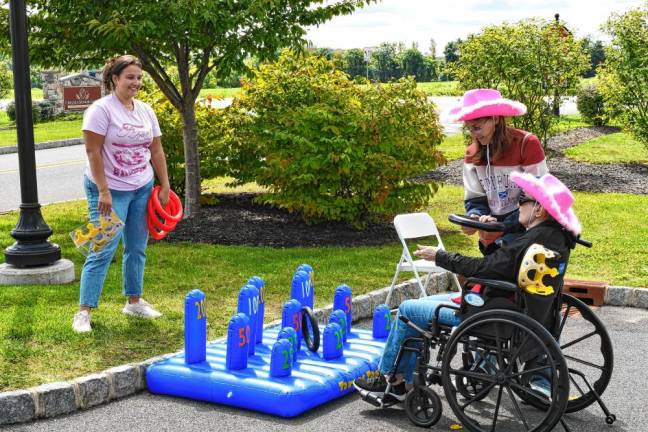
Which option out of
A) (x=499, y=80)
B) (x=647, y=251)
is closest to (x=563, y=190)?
(x=647, y=251)

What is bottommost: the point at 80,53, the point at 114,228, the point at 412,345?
the point at 412,345

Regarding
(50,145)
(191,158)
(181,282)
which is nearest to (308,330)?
(181,282)

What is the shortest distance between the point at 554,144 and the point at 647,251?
1095 cm

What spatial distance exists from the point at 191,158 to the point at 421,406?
6.97 metres

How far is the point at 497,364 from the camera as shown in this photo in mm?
5176

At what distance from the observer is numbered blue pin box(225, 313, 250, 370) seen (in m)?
5.55

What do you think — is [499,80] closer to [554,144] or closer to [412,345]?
[554,144]

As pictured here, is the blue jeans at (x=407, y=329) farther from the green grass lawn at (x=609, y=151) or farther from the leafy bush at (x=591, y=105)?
the leafy bush at (x=591, y=105)

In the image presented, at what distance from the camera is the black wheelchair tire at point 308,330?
5.89 metres

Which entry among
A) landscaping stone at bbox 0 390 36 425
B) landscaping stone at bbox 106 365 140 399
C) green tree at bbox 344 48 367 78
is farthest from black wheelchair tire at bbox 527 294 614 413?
green tree at bbox 344 48 367 78

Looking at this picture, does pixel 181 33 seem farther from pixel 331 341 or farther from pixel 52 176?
pixel 52 176

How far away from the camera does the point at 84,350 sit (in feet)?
20.0

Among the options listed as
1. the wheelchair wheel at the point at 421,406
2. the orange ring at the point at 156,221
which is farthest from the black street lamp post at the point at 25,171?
the wheelchair wheel at the point at 421,406

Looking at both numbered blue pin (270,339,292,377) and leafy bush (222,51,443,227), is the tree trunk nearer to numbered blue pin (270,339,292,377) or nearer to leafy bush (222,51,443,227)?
leafy bush (222,51,443,227)
